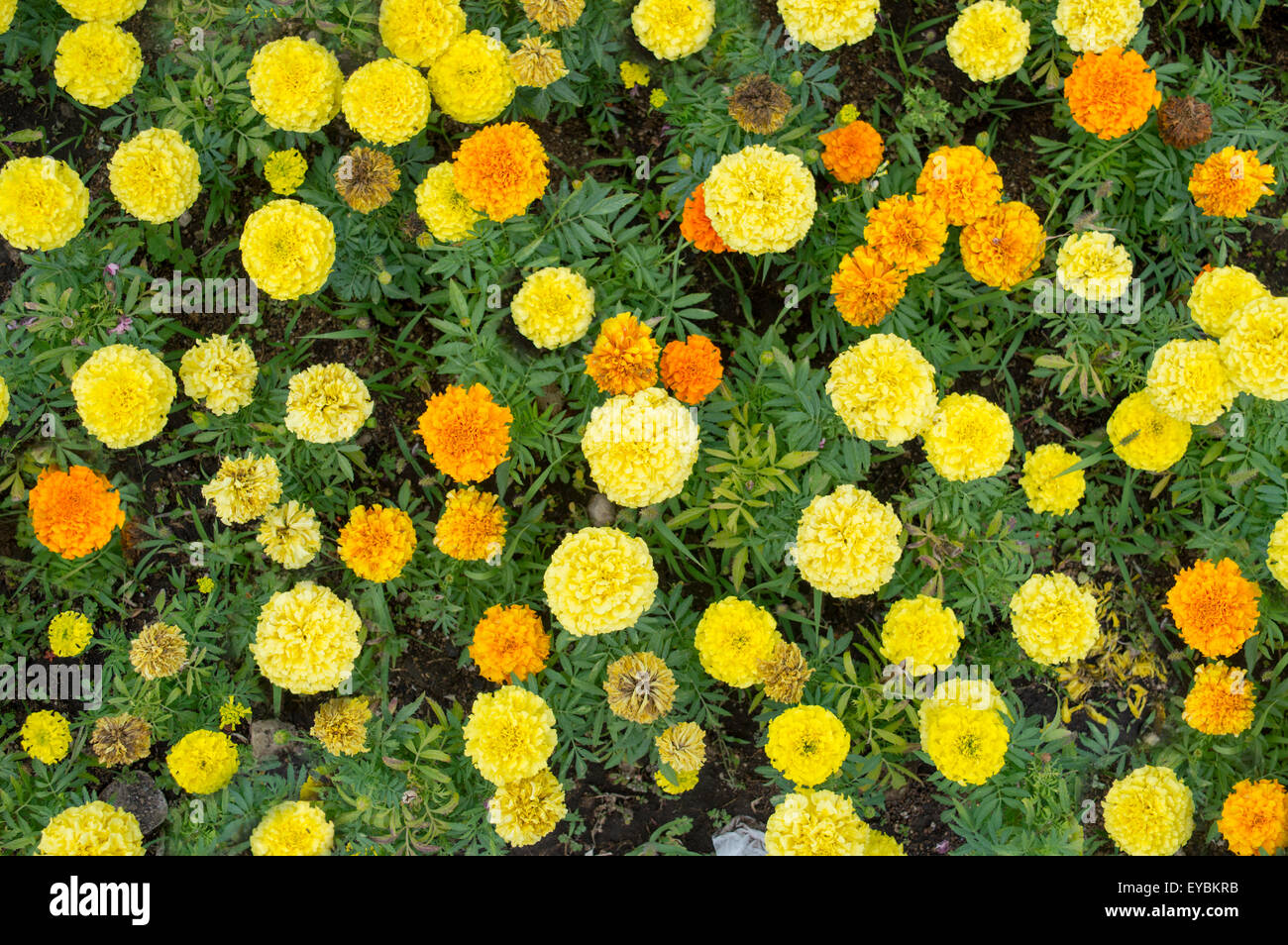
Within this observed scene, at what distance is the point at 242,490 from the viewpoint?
4074 millimetres

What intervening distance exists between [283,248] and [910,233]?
282 centimetres

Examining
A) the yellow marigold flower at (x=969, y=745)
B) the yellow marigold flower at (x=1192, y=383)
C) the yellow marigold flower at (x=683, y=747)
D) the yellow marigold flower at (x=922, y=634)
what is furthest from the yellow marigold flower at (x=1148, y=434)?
the yellow marigold flower at (x=683, y=747)

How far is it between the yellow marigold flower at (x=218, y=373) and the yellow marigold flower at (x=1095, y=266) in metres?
3.91

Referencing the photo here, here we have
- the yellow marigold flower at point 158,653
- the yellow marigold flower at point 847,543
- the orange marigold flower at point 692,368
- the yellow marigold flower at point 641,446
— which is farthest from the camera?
the yellow marigold flower at point 158,653

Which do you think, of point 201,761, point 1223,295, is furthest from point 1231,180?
point 201,761

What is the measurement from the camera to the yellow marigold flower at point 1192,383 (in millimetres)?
3926

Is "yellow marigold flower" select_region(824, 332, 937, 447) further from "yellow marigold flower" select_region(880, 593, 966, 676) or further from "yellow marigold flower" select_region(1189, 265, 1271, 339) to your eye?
"yellow marigold flower" select_region(1189, 265, 1271, 339)

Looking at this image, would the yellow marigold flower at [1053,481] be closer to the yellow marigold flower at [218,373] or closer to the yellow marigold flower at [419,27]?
the yellow marigold flower at [419,27]

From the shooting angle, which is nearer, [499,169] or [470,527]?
[499,169]

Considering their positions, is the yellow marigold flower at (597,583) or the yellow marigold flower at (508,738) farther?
the yellow marigold flower at (508,738)

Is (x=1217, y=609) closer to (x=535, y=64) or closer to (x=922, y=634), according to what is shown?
(x=922, y=634)

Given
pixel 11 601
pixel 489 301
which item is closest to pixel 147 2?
pixel 489 301

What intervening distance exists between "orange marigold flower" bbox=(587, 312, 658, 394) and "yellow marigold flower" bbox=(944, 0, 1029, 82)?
2076 millimetres

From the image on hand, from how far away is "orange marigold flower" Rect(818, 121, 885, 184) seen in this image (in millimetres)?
4113
